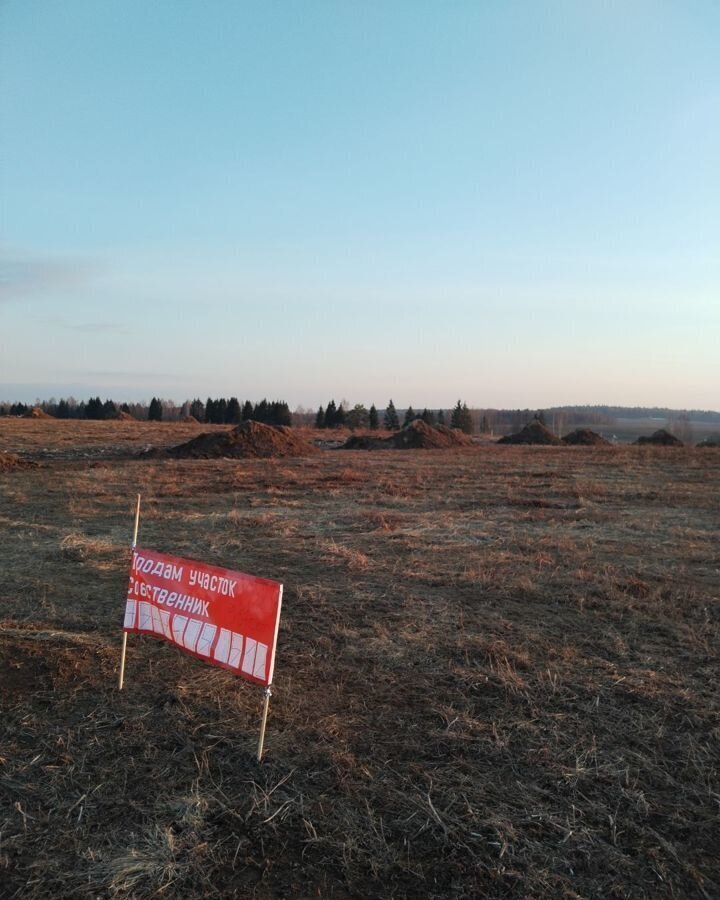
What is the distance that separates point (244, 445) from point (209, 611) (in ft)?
87.5

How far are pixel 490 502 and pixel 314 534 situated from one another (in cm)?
548

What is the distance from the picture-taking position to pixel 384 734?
3861 millimetres

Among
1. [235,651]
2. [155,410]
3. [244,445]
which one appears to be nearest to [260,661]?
[235,651]

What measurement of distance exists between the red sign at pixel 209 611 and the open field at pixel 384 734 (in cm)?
53

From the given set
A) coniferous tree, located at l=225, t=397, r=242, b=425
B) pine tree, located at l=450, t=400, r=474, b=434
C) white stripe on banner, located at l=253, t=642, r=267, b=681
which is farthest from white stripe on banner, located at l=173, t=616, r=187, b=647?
coniferous tree, located at l=225, t=397, r=242, b=425

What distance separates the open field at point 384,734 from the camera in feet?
9.05

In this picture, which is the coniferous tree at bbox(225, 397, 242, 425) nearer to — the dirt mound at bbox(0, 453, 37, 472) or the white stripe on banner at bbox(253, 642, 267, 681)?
the dirt mound at bbox(0, 453, 37, 472)

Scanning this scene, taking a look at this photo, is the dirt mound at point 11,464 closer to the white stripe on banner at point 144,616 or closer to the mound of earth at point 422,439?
the white stripe on banner at point 144,616

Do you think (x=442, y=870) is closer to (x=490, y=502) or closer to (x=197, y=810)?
(x=197, y=810)

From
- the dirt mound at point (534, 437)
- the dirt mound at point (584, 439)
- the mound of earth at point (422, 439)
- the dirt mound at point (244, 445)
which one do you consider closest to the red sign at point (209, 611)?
the dirt mound at point (244, 445)

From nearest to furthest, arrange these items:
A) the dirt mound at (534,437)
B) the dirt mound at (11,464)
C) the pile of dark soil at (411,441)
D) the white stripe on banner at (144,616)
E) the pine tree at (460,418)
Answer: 1. the white stripe on banner at (144,616)
2. the dirt mound at (11,464)
3. the pile of dark soil at (411,441)
4. the dirt mound at (534,437)
5. the pine tree at (460,418)

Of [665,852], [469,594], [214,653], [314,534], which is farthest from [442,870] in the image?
[314,534]

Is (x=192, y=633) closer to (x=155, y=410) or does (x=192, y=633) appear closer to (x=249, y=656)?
(x=249, y=656)

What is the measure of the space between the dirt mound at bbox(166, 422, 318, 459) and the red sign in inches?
937
